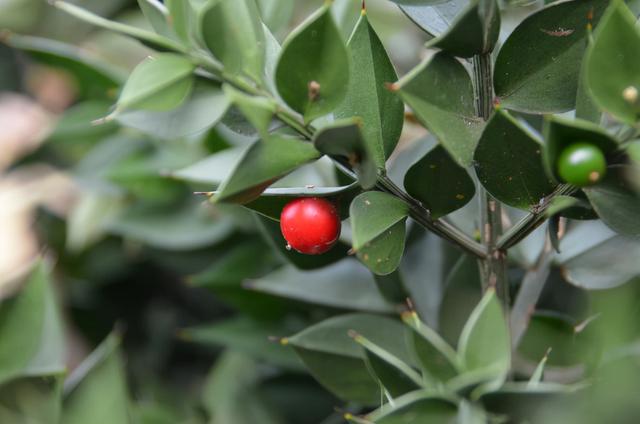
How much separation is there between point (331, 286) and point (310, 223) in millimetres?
271

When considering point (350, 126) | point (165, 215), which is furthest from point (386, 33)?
point (350, 126)

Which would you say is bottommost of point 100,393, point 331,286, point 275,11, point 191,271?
point 191,271

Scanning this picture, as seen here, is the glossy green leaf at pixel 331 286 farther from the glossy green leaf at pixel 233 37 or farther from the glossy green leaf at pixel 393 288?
the glossy green leaf at pixel 233 37

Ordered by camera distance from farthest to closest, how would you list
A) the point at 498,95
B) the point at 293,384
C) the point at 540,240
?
the point at 293,384 → the point at 540,240 → the point at 498,95

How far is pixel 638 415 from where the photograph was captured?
0.37m

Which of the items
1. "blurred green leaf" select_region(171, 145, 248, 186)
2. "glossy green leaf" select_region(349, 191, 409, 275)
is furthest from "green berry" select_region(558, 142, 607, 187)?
"blurred green leaf" select_region(171, 145, 248, 186)

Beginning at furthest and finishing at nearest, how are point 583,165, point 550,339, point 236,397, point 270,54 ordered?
1. point 236,397
2. point 550,339
3. point 270,54
4. point 583,165

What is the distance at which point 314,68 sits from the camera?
44cm

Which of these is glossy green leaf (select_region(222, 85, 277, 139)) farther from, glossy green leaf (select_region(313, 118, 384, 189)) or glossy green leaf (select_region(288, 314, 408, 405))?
glossy green leaf (select_region(288, 314, 408, 405))

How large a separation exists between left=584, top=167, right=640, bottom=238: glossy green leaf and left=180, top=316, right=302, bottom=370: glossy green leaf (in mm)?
435

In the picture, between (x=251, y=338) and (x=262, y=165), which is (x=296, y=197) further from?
(x=251, y=338)

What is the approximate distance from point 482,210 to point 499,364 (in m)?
0.14

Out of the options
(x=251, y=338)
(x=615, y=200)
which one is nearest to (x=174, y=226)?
(x=251, y=338)

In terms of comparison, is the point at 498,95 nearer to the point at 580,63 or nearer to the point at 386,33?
the point at 580,63
